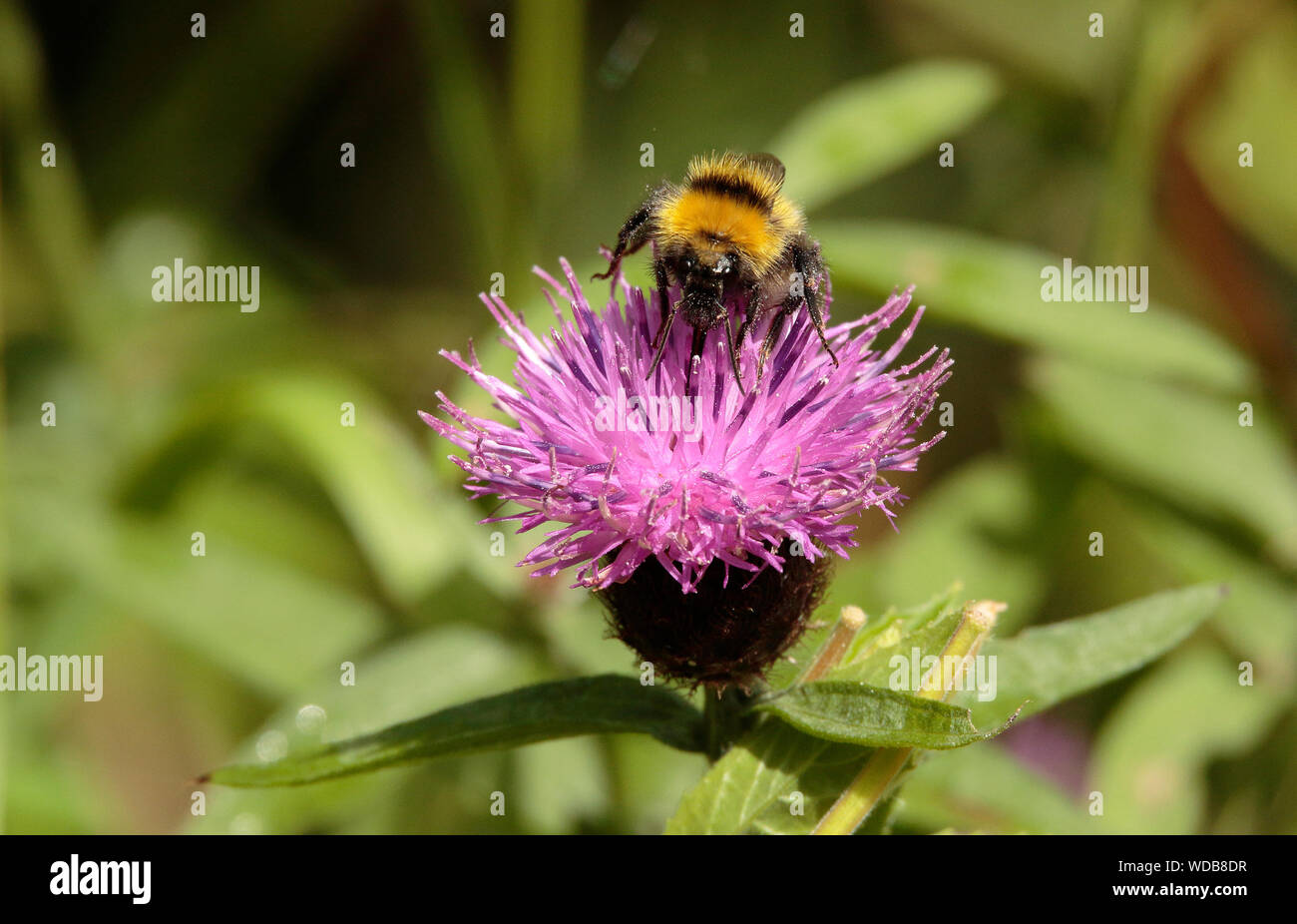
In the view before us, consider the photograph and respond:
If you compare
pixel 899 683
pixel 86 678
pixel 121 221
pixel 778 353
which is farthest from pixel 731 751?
pixel 121 221

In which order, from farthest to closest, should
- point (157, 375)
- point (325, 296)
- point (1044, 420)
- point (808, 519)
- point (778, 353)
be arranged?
1. point (325, 296)
2. point (157, 375)
3. point (1044, 420)
4. point (778, 353)
5. point (808, 519)

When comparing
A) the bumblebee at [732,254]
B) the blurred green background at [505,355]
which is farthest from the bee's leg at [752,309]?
the blurred green background at [505,355]

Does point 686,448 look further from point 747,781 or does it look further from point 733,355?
point 747,781

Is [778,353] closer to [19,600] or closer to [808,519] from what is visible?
[808,519]

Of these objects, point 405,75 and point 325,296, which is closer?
point 325,296

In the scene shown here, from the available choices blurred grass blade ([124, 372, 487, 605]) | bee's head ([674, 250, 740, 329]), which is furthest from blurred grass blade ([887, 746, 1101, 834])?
blurred grass blade ([124, 372, 487, 605])

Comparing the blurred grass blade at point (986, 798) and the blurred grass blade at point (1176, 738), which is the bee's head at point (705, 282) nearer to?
the blurred grass blade at point (986, 798)

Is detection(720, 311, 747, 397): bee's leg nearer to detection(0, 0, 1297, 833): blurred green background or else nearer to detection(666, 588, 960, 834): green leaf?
detection(666, 588, 960, 834): green leaf
